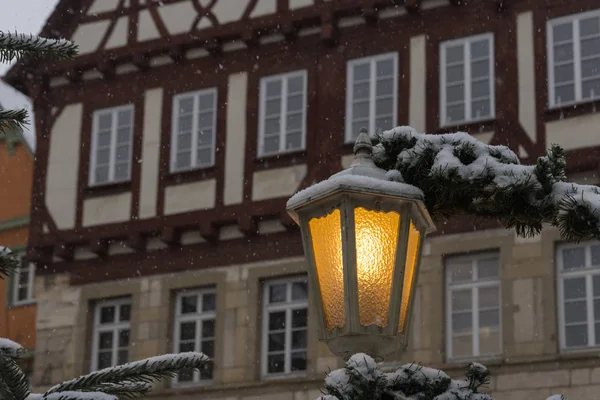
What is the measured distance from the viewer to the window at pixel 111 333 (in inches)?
745

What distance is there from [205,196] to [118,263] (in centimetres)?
172

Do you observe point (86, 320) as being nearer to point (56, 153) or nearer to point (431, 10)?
point (56, 153)

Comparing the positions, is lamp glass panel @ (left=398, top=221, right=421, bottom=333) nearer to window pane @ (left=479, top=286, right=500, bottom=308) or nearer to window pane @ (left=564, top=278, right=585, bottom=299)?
window pane @ (left=564, top=278, right=585, bottom=299)

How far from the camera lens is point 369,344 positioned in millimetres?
4559

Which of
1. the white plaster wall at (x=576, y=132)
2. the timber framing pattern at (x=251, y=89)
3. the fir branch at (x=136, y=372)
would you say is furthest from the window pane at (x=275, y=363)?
the fir branch at (x=136, y=372)

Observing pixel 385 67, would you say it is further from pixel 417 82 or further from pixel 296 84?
pixel 296 84

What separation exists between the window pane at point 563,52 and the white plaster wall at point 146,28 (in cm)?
593

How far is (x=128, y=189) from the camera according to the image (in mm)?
19203

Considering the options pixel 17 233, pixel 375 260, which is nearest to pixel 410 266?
pixel 375 260

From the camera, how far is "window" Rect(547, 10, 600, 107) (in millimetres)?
16516

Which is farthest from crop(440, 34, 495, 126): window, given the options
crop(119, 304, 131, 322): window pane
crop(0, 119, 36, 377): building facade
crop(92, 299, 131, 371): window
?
crop(0, 119, 36, 377): building facade

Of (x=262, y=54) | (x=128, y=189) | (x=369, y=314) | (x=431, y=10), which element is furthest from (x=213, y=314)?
(x=369, y=314)

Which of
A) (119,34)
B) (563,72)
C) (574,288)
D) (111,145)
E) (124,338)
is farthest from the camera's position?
(119,34)

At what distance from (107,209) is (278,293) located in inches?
118
